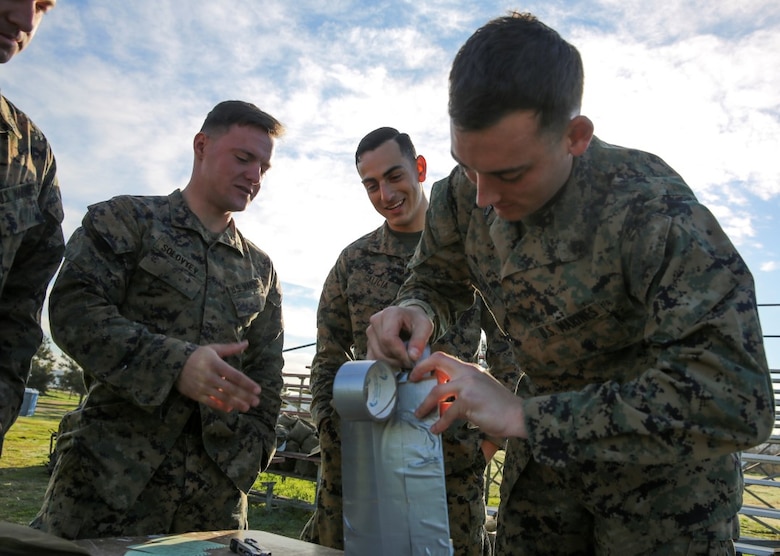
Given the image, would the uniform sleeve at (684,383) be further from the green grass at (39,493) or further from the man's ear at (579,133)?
the green grass at (39,493)

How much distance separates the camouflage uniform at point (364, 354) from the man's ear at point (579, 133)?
1.86 meters

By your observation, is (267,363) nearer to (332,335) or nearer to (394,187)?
(332,335)

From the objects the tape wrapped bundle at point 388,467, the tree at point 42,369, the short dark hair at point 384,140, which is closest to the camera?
the tape wrapped bundle at point 388,467

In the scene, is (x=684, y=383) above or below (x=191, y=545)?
above

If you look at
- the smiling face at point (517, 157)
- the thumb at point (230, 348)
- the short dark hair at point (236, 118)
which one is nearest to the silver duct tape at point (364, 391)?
the smiling face at point (517, 157)

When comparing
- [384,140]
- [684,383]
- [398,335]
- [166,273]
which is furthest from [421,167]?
[684,383]

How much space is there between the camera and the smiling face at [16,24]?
2137mm

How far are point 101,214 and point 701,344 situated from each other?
2.38 m

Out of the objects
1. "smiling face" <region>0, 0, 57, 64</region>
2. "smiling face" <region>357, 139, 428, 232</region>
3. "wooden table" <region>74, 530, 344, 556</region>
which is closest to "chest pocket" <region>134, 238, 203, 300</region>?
"smiling face" <region>0, 0, 57, 64</region>

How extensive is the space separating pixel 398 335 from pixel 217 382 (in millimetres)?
809

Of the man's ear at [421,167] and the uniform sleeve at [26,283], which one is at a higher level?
the man's ear at [421,167]

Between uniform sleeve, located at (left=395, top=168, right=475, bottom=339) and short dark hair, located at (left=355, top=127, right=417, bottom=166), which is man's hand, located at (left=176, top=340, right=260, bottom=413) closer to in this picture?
uniform sleeve, located at (left=395, top=168, right=475, bottom=339)

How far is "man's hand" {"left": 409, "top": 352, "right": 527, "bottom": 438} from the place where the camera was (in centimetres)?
166

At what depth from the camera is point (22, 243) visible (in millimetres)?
2410
